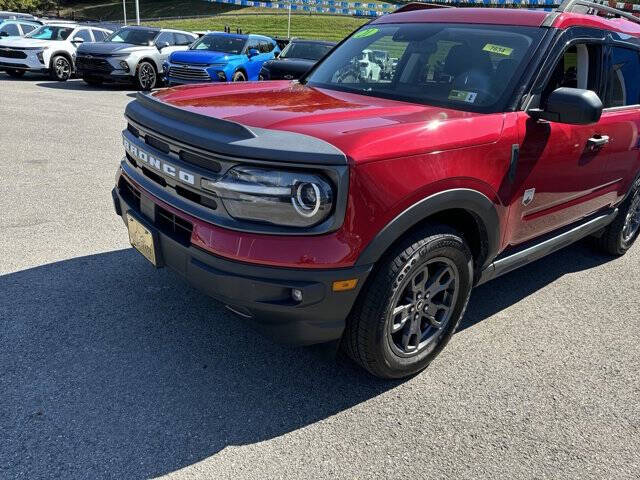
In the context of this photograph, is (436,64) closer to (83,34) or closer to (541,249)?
(541,249)

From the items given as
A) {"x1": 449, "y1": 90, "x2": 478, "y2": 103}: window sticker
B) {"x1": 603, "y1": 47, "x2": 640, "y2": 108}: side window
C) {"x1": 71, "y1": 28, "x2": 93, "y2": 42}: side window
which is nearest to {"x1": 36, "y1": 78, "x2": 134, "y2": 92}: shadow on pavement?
{"x1": 71, "y1": 28, "x2": 93, "y2": 42}: side window

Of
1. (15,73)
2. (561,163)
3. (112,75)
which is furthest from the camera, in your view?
(15,73)

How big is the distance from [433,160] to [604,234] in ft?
9.65


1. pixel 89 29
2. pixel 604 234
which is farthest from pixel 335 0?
pixel 604 234

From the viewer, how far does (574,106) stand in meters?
2.73

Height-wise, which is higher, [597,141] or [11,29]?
[597,141]

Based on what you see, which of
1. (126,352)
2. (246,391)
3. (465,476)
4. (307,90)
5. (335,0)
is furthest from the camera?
(335,0)

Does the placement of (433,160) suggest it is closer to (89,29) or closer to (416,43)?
(416,43)

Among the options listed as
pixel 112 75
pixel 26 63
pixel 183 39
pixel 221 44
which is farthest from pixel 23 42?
pixel 221 44

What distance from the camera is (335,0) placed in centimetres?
4800

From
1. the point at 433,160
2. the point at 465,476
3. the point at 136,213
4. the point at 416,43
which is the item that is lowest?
the point at 465,476

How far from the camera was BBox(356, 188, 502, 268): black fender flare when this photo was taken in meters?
2.35

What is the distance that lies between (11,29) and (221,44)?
757 centimetres

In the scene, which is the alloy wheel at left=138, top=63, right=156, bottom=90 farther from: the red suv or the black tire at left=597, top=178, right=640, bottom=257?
the black tire at left=597, top=178, right=640, bottom=257
